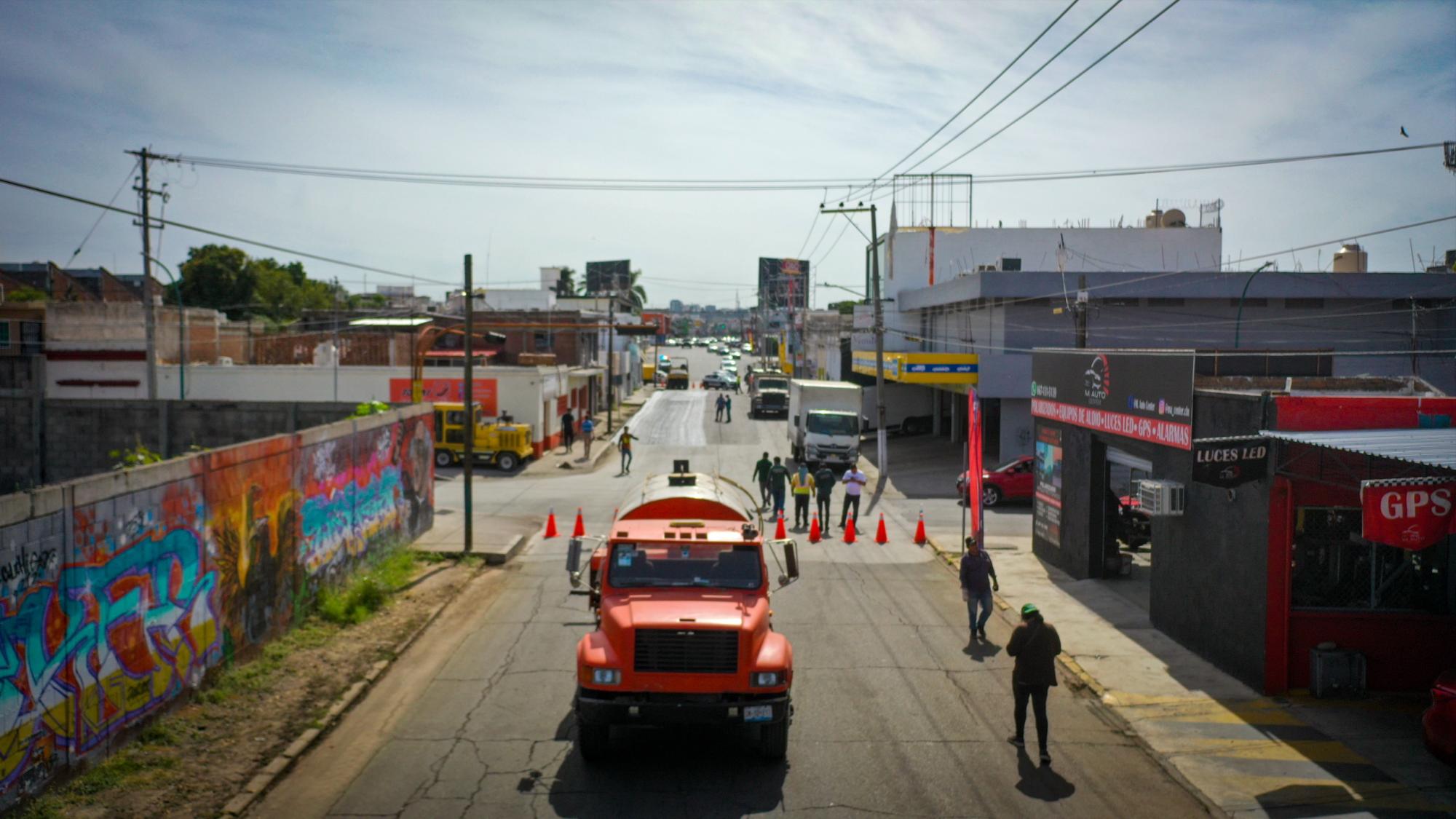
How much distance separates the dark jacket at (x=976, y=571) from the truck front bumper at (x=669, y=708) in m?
6.05

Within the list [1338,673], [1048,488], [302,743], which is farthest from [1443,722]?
[1048,488]

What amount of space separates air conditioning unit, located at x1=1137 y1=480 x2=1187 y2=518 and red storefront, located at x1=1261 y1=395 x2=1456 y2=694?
2.22m

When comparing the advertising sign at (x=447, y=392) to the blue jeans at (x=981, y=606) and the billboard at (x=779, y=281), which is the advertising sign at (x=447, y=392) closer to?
the blue jeans at (x=981, y=606)

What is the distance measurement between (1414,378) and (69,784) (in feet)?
59.0

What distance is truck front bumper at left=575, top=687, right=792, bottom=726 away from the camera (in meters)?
9.47

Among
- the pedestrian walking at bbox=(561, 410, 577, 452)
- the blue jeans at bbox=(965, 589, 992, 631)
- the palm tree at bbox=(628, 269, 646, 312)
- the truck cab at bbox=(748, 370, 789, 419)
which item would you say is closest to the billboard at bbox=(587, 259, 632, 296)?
the palm tree at bbox=(628, 269, 646, 312)

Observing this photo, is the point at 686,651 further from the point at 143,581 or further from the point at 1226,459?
the point at 1226,459

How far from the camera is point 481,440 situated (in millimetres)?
38375

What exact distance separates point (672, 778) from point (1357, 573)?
907 cm

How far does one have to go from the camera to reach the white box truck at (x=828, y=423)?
37.6m

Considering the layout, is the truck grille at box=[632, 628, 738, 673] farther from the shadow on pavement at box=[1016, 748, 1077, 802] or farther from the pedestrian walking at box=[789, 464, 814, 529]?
the pedestrian walking at box=[789, 464, 814, 529]

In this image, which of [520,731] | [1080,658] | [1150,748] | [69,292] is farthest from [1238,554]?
[69,292]

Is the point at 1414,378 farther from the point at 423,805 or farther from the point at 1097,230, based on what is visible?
the point at 1097,230

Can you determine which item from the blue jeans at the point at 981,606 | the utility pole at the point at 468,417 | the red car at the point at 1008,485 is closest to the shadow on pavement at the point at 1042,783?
the blue jeans at the point at 981,606
